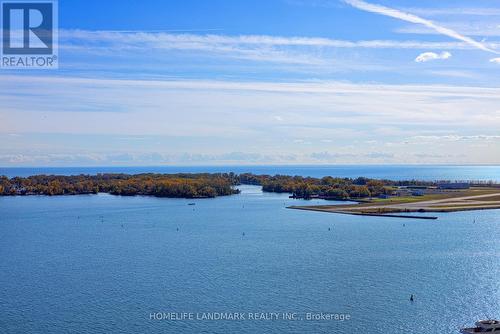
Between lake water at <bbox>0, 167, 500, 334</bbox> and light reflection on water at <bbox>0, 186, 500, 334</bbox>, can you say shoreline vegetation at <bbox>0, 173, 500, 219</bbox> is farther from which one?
light reflection on water at <bbox>0, 186, 500, 334</bbox>

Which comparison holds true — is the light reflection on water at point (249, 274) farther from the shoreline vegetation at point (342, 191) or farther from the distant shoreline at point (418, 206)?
the shoreline vegetation at point (342, 191)

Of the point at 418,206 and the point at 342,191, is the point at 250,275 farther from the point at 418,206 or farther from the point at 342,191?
the point at 342,191

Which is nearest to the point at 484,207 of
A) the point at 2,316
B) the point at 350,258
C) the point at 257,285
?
the point at 350,258

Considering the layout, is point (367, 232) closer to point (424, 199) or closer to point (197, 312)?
point (197, 312)

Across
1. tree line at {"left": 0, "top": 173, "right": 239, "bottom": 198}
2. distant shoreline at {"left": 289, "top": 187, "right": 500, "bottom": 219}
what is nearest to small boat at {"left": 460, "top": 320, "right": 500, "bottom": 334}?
distant shoreline at {"left": 289, "top": 187, "right": 500, "bottom": 219}

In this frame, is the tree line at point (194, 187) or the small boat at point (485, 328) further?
the tree line at point (194, 187)

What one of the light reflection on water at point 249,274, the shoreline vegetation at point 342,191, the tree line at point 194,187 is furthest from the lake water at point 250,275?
the tree line at point 194,187
